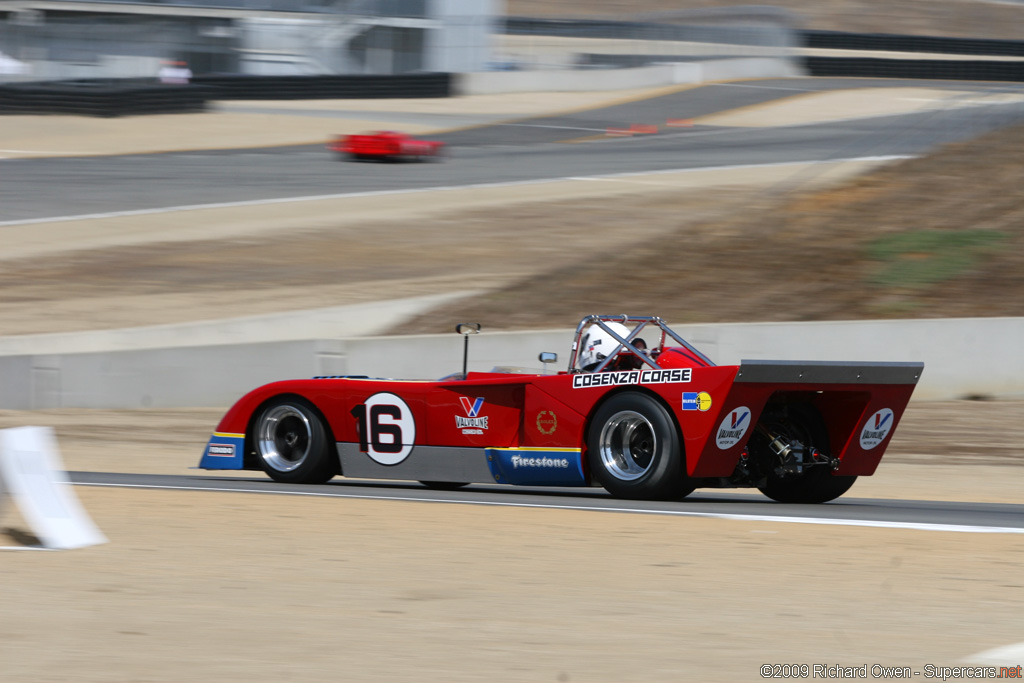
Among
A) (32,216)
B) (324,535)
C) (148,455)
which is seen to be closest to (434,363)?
(148,455)

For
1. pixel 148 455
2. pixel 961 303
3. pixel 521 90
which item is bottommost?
pixel 148 455

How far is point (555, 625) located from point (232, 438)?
17.2 ft

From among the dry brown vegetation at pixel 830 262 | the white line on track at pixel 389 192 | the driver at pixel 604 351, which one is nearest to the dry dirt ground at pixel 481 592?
the driver at pixel 604 351

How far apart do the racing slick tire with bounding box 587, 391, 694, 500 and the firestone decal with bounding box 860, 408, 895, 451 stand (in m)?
1.30

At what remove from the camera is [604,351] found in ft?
31.4

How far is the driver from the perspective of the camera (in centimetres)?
955

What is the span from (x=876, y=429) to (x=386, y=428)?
3.51 metres

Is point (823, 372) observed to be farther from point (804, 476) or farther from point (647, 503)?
point (647, 503)

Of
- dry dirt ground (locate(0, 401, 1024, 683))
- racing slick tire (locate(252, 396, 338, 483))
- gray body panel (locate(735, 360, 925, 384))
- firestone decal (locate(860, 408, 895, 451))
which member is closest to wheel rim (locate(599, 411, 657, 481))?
dry dirt ground (locate(0, 401, 1024, 683))

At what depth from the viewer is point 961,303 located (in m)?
18.5

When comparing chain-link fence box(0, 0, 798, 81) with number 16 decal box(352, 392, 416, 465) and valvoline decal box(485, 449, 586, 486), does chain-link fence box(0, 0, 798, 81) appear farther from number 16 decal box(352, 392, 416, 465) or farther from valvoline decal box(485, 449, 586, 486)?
valvoline decal box(485, 449, 586, 486)

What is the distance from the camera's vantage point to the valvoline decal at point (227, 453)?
1068cm

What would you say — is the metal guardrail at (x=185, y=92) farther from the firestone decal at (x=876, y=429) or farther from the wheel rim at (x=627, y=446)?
the firestone decal at (x=876, y=429)

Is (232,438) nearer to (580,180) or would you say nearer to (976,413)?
(976,413)
